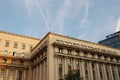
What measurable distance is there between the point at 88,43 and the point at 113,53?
1179 cm

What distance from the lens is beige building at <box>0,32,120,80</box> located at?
143 ft

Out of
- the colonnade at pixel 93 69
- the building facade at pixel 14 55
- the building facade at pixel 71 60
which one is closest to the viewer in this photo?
the building facade at pixel 71 60

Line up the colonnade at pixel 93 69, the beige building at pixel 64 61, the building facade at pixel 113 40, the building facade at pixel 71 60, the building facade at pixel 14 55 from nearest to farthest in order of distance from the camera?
1. the building facade at pixel 71 60
2. the beige building at pixel 64 61
3. the colonnade at pixel 93 69
4. the building facade at pixel 14 55
5. the building facade at pixel 113 40

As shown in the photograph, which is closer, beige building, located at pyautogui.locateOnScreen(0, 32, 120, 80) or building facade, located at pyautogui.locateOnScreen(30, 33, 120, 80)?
building facade, located at pyautogui.locateOnScreen(30, 33, 120, 80)

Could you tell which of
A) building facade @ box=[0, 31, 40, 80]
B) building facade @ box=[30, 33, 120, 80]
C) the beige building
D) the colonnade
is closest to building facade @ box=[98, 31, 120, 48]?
the beige building

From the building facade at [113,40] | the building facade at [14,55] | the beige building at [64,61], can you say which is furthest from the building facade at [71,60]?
the building facade at [113,40]

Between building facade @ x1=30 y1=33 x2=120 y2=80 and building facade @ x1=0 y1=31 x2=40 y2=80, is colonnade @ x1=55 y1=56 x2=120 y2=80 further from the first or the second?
building facade @ x1=0 y1=31 x2=40 y2=80

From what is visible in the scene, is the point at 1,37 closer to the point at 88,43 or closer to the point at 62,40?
the point at 62,40

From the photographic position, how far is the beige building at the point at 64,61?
143 ft

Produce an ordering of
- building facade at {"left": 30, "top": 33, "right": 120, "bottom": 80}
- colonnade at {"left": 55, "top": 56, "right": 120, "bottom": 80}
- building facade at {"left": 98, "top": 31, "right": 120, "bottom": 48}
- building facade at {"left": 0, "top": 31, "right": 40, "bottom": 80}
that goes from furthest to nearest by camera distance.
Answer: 1. building facade at {"left": 98, "top": 31, "right": 120, "bottom": 48}
2. building facade at {"left": 0, "top": 31, "right": 40, "bottom": 80}
3. colonnade at {"left": 55, "top": 56, "right": 120, "bottom": 80}
4. building facade at {"left": 30, "top": 33, "right": 120, "bottom": 80}

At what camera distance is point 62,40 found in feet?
156

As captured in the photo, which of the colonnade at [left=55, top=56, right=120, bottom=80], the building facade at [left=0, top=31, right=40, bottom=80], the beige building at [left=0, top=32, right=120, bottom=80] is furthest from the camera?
the building facade at [left=0, top=31, right=40, bottom=80]

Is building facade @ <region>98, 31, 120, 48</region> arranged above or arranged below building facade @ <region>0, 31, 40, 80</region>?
above

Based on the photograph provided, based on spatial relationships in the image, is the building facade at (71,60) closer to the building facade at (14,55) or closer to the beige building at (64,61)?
the beige building at (64,61)
